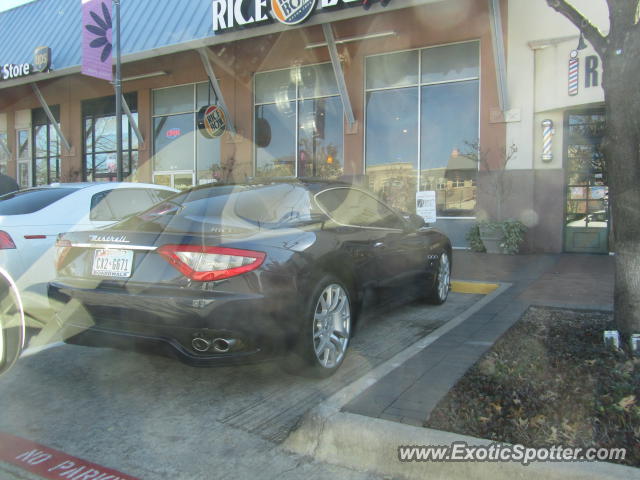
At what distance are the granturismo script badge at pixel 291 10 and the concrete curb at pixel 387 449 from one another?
33.4ft

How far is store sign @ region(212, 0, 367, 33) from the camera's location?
37.6 feet

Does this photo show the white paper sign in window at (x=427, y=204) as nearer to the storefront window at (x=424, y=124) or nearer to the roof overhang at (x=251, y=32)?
the storefront window at (x=424, y=124)

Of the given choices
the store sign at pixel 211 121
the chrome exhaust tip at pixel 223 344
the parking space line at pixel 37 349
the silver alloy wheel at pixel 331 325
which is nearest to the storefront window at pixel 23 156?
the store sign at pixel 211 121

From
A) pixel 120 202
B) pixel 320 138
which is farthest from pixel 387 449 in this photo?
pixel 320 138

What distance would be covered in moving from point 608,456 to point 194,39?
13411mm

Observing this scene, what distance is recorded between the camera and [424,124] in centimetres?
1273

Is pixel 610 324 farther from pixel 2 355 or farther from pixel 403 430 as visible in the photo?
pixel 2 355

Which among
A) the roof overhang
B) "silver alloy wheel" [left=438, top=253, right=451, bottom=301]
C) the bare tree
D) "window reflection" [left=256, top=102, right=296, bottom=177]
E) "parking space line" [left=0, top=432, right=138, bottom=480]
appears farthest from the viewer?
"window reflection" [left=256, top=102, right=296, bottom=177]

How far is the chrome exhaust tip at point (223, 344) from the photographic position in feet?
10.7

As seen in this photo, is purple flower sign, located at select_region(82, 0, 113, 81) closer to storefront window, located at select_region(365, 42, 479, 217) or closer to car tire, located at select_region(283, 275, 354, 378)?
storefront window, located at select_region(365, 42, 479, 217)

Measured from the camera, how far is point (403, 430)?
273 centimetres

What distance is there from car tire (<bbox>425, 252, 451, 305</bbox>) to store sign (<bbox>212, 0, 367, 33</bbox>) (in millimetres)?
6990

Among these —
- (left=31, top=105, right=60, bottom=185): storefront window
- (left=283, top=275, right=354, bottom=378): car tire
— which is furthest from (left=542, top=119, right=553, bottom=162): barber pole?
(left=31, top=105, right=60, bottom=185): storefront window

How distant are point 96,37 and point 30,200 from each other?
28.8 feet
